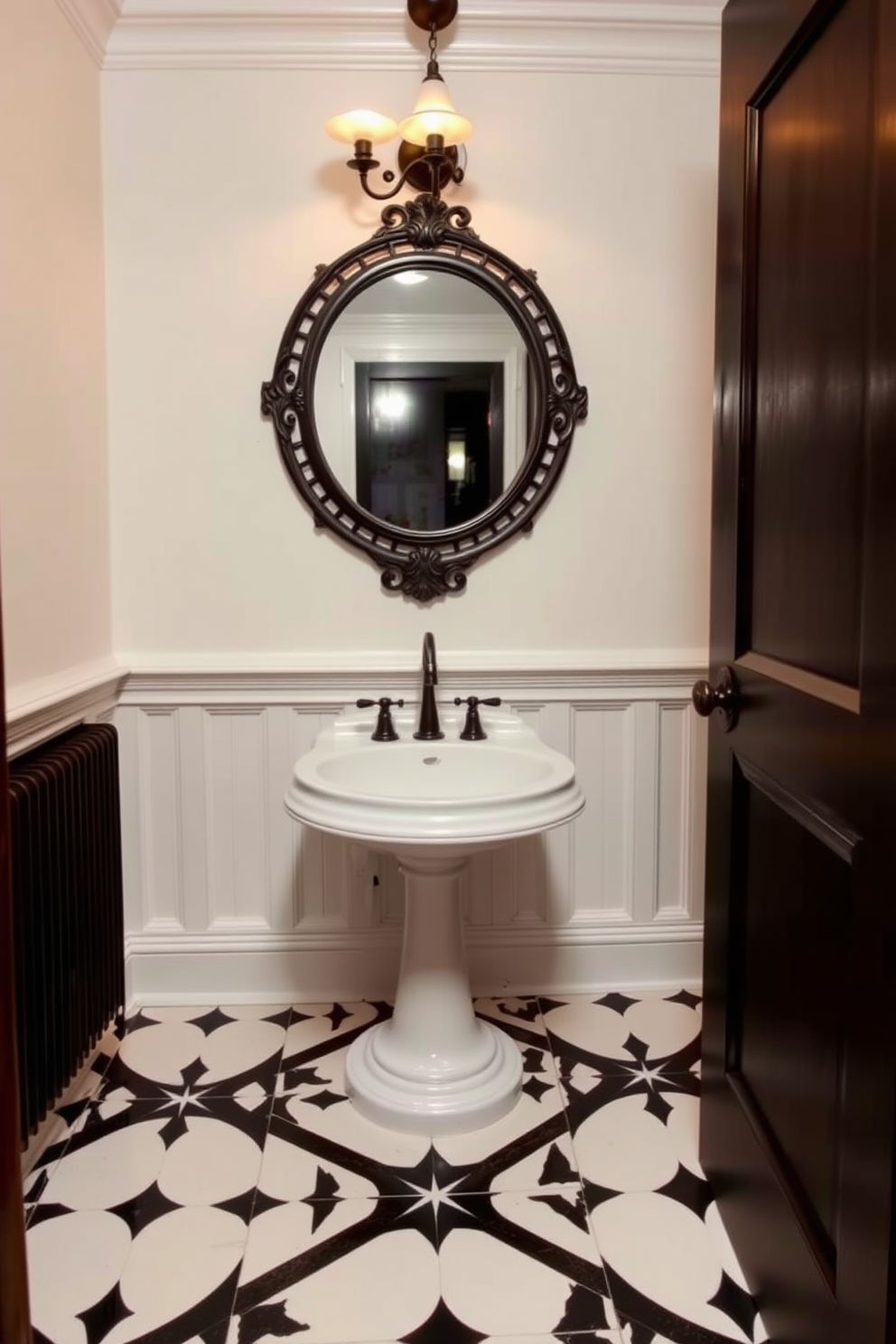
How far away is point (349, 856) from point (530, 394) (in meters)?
1.16

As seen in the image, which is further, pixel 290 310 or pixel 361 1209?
pixel 290 310

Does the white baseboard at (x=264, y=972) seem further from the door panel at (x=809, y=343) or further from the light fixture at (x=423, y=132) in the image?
the light fixture at (x=423, y=132)

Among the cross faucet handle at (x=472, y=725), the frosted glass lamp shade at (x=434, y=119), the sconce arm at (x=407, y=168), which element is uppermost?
the frosted glass lamp shade at (x=434, y=119)

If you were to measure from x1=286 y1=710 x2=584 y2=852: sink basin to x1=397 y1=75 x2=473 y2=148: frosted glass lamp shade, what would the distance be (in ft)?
3.99

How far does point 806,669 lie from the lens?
112cm

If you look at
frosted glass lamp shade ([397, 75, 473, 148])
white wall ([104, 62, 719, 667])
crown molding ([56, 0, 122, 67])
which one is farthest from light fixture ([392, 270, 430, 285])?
crown molding ([56, 0, 122, 67])

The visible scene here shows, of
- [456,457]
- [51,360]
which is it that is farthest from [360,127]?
[51,360]

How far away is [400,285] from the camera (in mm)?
1980

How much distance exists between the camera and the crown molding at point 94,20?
1.76 m

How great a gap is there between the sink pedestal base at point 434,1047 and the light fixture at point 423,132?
1.44 meters

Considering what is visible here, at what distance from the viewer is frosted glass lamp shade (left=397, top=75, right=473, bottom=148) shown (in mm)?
1783

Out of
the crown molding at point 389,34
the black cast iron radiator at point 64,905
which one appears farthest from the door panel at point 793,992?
the crown molding at point 389,34

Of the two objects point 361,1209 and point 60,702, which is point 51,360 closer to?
point 60,702

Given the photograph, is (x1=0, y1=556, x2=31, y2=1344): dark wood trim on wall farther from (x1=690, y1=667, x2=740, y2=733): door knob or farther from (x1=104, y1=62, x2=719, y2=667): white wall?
(x1=104, y1=62, x2=719, y2=667): white wall
